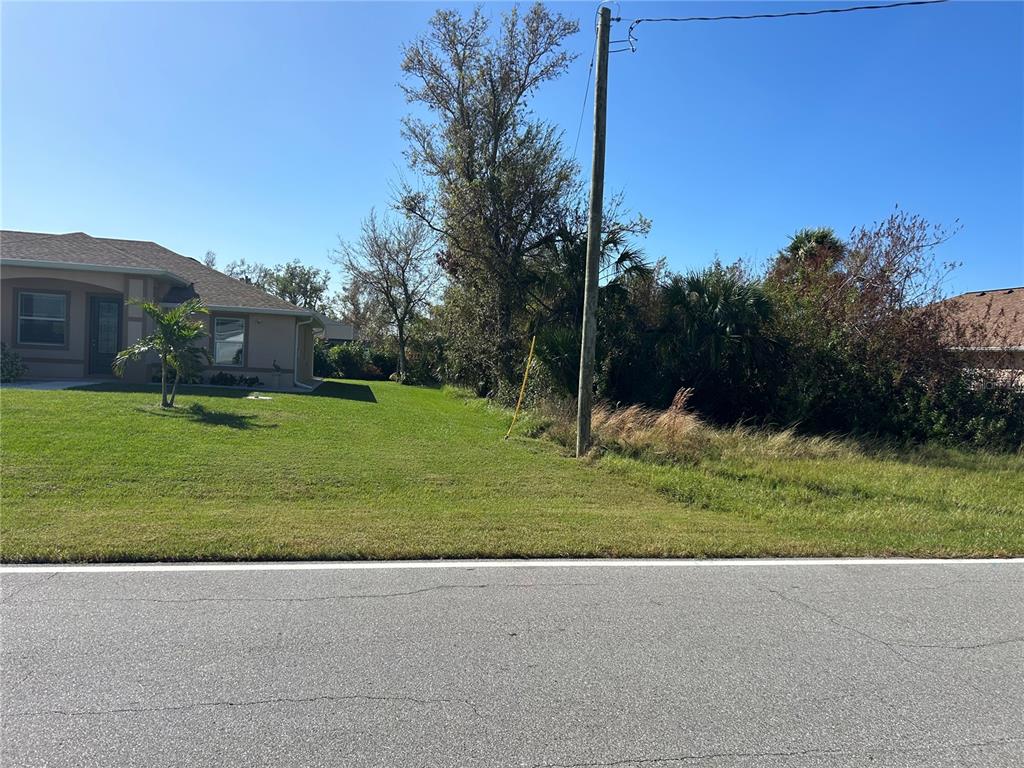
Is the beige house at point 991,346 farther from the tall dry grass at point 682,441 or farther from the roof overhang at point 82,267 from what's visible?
the roof overhang at point 82,267

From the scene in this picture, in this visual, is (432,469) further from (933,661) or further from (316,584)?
(933,661)

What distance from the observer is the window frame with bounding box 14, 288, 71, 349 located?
17828 mm

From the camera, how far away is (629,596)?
495 cm

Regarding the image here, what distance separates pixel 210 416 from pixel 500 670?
10610 mm

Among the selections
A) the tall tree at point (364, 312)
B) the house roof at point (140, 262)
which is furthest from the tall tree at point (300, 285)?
the house roof at point (140, 262)

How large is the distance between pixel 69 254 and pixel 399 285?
2609 centimetres

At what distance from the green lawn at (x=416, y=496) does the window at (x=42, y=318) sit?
596cm

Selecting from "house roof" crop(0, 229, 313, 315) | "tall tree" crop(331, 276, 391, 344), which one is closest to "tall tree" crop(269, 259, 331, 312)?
"tall tree" crop(331, 276, 391, 344)

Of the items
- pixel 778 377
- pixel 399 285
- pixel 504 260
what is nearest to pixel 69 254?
pixel 504 260

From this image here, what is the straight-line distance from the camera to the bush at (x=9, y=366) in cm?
1623

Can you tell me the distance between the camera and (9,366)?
16.3m

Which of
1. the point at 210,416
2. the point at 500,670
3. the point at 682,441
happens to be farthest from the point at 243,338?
the point at 500,670

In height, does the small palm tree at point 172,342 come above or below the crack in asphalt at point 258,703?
above

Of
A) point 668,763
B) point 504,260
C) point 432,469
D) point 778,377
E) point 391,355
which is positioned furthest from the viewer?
point 391,355
